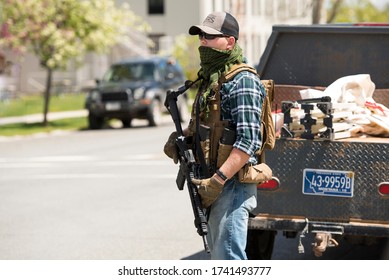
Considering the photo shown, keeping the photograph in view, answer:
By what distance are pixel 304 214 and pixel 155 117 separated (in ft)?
70.3

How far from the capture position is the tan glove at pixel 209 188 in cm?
541

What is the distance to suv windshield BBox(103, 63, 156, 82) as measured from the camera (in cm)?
2914

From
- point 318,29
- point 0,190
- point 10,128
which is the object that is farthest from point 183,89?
point 10,128

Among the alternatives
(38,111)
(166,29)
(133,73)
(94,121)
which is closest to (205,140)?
(94,121)

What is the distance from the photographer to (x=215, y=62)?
5586 millimetres

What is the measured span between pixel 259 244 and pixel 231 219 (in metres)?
2.51

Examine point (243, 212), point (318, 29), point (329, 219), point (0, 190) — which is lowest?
point (0, 190)

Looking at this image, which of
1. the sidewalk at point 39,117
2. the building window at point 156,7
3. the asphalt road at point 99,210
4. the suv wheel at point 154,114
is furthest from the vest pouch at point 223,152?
the building window at point 156,7

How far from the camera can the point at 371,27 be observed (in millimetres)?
8141

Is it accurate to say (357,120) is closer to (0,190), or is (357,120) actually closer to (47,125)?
(0,190)

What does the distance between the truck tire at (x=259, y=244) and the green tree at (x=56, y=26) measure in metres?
20.2

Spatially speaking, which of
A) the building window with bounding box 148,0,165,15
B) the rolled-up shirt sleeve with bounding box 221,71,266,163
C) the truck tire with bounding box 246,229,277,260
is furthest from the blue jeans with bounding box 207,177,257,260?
the building window with bounding box 148,0,165,15

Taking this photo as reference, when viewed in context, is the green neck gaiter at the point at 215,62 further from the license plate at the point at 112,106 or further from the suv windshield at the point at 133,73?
the suv windshield at the point at 133,73

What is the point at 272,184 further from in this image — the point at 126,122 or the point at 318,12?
the point at 318,12
